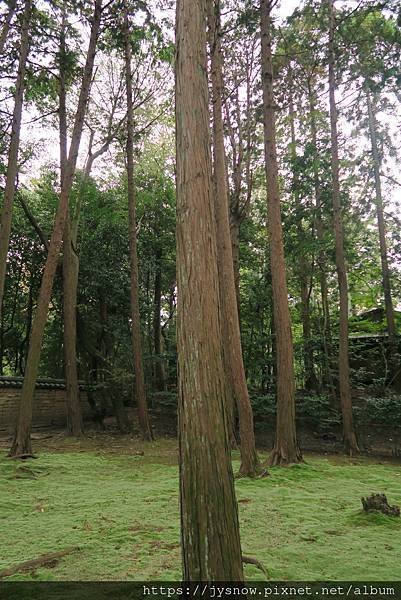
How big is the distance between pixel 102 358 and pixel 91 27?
9035mm

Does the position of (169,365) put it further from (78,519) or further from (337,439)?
(78,519)

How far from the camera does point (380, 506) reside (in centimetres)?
438

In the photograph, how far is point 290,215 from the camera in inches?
485

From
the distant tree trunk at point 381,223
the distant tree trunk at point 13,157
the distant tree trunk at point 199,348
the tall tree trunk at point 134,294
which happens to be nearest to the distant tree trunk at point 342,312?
the distant tree trunk at point 381,223

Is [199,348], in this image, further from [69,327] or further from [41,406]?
[41,406]

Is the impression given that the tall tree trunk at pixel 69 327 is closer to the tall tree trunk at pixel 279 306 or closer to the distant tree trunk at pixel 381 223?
the tall tree trunk at pixel 279 306

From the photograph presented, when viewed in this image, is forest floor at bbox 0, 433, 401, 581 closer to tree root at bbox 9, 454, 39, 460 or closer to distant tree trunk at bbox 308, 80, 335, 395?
tree root at bbox 9, 454, 39, 460

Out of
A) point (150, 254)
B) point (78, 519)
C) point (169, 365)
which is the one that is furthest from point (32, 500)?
point (150, 254)

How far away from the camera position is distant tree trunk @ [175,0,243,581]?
2.28m

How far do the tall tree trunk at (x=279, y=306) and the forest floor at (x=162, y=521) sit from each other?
1.49 ft

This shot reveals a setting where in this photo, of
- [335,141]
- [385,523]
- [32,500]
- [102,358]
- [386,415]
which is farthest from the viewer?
[102,358]

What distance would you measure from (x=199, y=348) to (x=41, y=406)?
12.6 metres

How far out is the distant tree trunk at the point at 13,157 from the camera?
839cm

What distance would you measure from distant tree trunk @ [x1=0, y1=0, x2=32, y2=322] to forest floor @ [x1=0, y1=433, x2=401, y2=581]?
4.10 m
